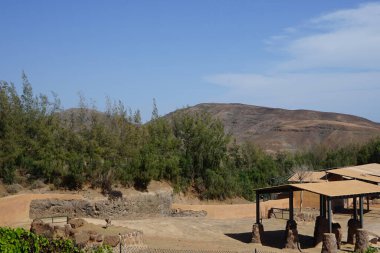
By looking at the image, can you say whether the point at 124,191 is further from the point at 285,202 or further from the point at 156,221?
the point at 285,202

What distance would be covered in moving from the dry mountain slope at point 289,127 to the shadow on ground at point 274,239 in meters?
53.2

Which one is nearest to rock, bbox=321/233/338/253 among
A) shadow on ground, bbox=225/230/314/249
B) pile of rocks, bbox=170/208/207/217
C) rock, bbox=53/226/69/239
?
shadow on ground, bbox=225/230/314/249

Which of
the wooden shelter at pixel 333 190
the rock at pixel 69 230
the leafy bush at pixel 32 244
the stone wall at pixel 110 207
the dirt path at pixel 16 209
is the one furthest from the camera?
the stone wall at pixel 110 207

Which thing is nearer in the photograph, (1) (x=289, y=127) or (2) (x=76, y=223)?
(2) (x=76, y=223)

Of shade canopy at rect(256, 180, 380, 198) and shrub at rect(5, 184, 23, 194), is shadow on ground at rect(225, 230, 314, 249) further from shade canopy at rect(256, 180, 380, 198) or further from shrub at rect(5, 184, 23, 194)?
shrub at rect(5, 184, 23, 194)

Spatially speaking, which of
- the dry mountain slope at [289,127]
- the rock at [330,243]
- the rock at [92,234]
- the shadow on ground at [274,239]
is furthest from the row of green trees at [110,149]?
the dry mountain slope at [289,127]

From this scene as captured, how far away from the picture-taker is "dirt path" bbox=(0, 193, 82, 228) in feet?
80.2

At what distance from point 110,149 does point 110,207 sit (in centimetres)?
448

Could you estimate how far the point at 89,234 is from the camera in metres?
19.5

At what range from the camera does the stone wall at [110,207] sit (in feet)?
94.0

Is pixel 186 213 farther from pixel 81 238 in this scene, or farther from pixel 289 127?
pixel 289 127

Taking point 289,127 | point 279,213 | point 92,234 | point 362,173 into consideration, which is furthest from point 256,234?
point 289,127

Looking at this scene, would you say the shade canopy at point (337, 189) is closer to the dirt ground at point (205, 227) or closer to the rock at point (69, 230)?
the dirt ground at point (205, 227)

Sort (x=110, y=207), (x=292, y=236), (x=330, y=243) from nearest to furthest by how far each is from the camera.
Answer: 1. (x=330, y=243)
2. (x=292, y=236)
3. (x=110, y=207)
